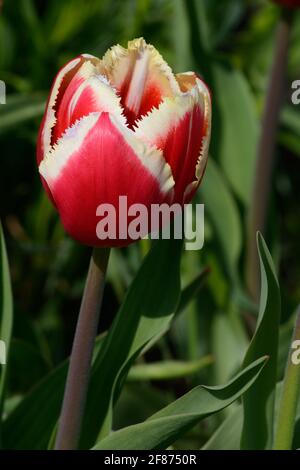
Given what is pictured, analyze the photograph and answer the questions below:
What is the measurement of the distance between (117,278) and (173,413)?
79 cm

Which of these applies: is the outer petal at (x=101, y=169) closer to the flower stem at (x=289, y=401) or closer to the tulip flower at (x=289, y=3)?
the flower stem at (x=289, y=401)

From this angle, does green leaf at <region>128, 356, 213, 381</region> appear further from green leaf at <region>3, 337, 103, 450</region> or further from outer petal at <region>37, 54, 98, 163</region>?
outer petal at <region>37, 54, 98, 163</region>

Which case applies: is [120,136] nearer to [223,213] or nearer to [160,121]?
[160,121]

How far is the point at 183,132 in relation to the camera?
2.74 feet

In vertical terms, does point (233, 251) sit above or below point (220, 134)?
below

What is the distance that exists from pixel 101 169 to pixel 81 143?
27mm

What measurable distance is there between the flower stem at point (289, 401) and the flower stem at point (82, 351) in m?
0.18

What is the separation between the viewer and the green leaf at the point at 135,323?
1068mm

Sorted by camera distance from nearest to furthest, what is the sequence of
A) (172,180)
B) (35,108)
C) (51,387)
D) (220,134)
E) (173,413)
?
(172,180), (173,413), (51,387), (35,108), (220,134)

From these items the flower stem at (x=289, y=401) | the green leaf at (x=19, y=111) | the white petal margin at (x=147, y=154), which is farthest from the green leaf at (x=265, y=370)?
the green leaf at (x=19, y=111)

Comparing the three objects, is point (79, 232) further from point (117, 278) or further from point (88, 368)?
point (117, 278)
